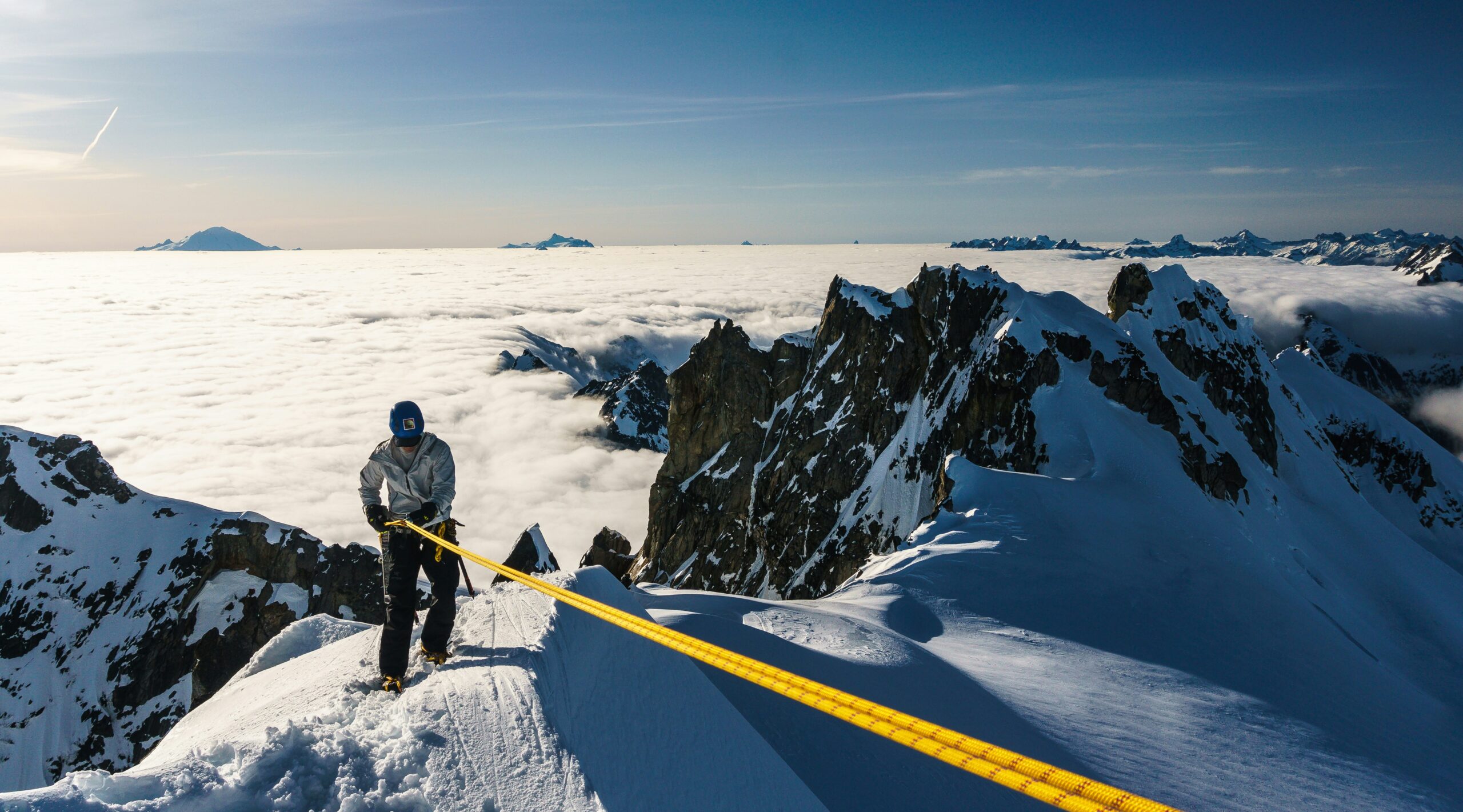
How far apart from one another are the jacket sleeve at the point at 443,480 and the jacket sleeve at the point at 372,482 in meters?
0.55

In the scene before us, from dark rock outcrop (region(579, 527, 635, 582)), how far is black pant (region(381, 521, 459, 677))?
1828 cm

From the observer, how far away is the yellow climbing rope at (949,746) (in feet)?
10.5

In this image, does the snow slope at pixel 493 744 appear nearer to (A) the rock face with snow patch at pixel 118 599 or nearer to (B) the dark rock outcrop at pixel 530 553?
(B) the dark rock outcrop at pixel 530 553

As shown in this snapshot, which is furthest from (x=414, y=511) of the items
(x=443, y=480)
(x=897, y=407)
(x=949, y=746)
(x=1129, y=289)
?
(x=1129, y=289)

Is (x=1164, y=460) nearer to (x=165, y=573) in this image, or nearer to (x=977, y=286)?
(x=977, y=286)

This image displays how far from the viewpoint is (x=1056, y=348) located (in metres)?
30.8

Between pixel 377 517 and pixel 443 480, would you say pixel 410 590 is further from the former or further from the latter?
pixel 443 480

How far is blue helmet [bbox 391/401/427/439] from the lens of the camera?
7070 mm

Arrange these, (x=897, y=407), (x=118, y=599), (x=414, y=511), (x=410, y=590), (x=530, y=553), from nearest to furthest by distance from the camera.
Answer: (x=410, y=590) → (x=414, y=511) → (x=897, y=407) → (x=530, y=553) → (x=118, y=599)

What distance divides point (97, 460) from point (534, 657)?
406 ft

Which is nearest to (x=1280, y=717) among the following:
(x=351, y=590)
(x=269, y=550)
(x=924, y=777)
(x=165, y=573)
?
(x=924, y=777)

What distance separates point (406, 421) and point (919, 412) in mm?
37489

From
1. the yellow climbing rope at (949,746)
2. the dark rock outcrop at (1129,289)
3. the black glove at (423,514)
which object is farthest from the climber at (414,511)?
the dark rock outcrop at (1129,289)

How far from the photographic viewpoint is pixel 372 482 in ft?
24.2
